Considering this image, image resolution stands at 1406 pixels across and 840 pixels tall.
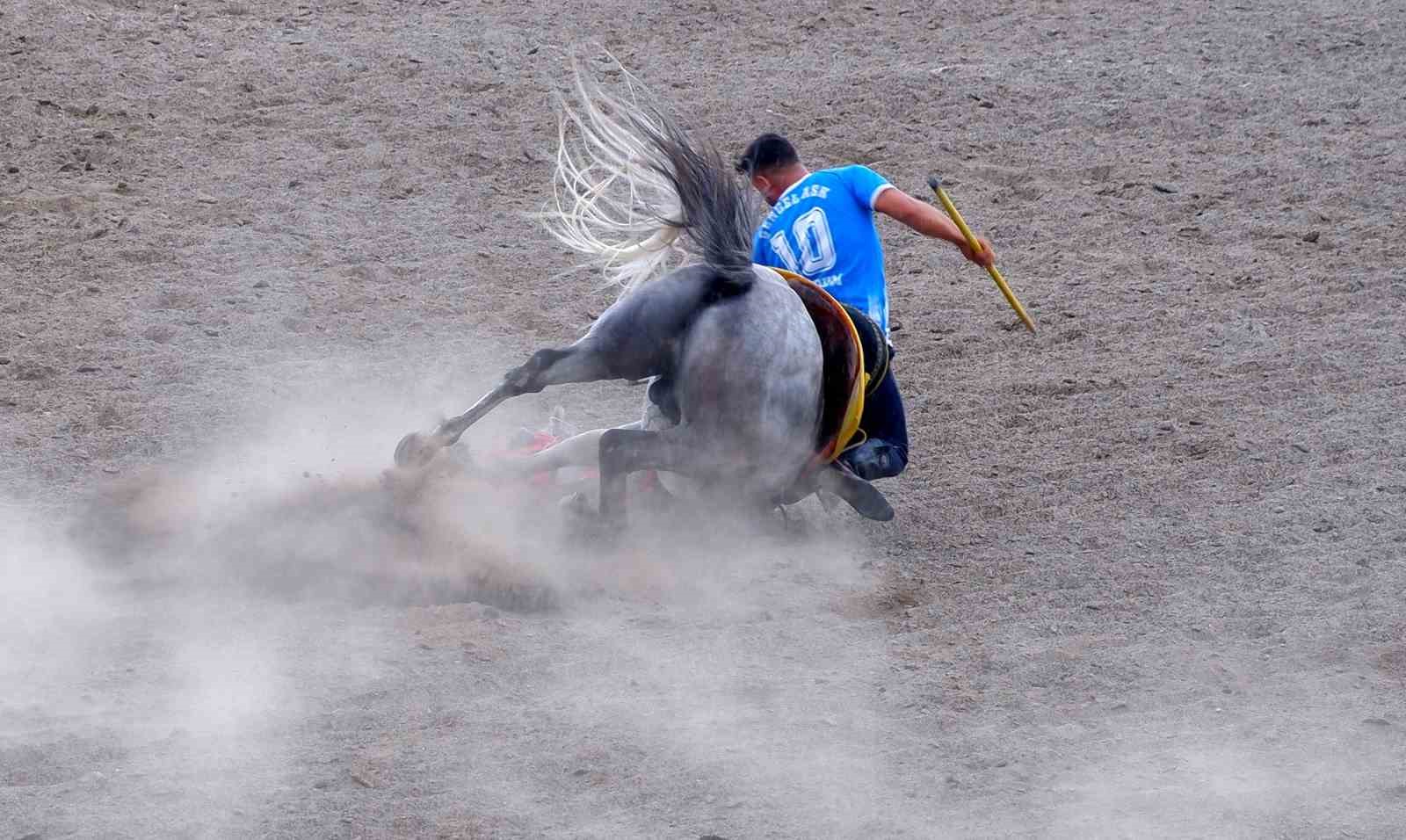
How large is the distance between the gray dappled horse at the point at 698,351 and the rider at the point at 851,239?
14.1 inches

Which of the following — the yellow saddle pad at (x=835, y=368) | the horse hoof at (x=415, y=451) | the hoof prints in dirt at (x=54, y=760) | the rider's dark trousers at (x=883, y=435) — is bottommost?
the hoof prints in dirt at (x=54, y=760)

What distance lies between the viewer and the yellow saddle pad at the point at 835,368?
5332 mm

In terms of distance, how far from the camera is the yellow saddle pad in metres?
5.33

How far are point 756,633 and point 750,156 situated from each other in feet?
6.34

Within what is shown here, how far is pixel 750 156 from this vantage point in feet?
19.6

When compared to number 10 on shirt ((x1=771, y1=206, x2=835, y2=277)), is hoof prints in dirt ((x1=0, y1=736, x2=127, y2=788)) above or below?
below

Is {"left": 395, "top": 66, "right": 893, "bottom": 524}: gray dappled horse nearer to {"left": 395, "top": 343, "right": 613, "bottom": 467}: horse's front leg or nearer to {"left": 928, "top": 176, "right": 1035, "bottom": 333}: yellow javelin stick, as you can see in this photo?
{"left": 395, "top": 343, "right": 613, "bottom": 467}: horse's front leg

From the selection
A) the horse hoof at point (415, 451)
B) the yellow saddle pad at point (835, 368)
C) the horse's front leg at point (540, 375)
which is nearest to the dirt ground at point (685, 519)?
the horse hoof at point (415, 451)

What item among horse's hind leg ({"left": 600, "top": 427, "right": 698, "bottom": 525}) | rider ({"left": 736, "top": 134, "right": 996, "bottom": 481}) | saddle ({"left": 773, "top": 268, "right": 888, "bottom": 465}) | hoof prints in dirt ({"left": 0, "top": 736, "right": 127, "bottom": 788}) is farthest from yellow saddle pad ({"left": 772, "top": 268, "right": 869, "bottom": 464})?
hoof prints in dirt ({"left": 0, "top": 736, "right": 127, "bottom": 788})

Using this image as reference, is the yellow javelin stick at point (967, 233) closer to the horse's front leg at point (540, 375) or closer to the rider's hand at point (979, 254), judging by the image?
the rider's hand at point (979, 254)

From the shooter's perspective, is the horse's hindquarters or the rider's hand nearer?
the horse's hindquarters

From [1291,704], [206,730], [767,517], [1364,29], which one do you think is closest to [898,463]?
[767,517]

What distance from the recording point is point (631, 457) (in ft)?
17.1

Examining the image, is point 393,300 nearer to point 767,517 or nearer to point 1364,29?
point 767,517
